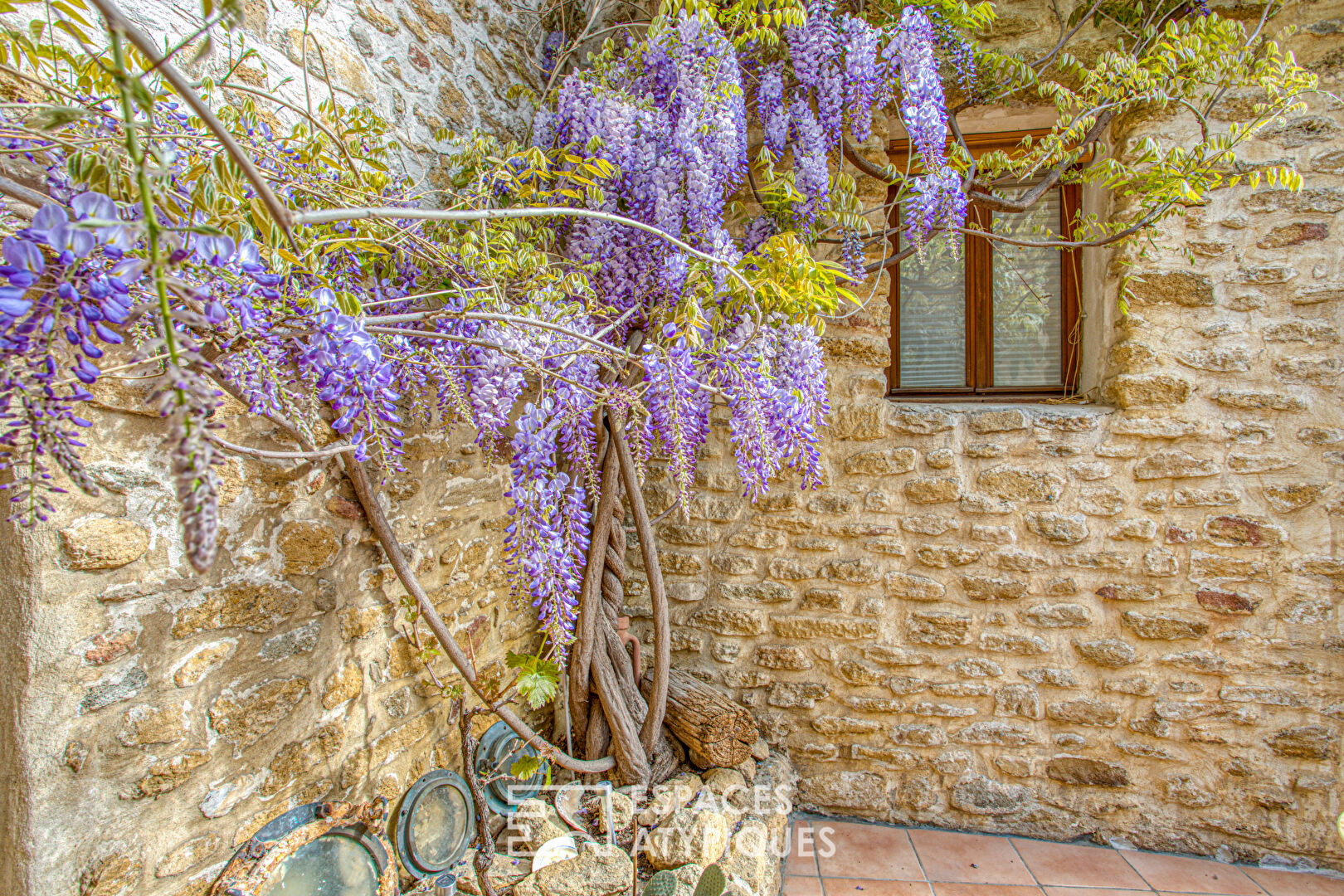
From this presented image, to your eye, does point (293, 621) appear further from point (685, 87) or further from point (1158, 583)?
point (1158, 583)

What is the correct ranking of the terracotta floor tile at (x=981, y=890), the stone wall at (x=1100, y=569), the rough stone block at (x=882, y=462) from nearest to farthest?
1. the terracotta floor tile at (x=981, y=890)
2. the stone wall at (x=1100, y=569)
3. the rough stone block at (x=882, y=462)

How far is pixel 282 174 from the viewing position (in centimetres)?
106

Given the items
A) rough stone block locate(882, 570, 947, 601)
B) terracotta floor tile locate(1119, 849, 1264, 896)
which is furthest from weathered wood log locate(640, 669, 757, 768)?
terracotta floor tile locate(1119, 849, 1264, 896)

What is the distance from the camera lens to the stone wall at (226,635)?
91 cm

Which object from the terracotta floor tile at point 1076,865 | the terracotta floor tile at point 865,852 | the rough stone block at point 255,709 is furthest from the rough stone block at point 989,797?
the rough stone block at point 255,709

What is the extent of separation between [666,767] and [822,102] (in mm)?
2120

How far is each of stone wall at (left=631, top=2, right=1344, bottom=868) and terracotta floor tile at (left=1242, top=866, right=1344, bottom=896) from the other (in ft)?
0.19

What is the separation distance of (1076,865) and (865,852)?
2.10 feet

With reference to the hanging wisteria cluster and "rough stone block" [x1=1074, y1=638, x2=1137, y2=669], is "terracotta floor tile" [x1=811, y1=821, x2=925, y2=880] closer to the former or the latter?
"rough stone block" [x1=1074, y1=638, x2=1137, y2=669]

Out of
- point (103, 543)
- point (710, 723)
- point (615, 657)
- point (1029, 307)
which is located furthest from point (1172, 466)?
point (103, 543)

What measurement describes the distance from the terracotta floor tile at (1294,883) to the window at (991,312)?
1605mm

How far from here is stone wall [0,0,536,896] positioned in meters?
0.91

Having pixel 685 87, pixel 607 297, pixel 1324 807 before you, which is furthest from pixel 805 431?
pixel 1324 807

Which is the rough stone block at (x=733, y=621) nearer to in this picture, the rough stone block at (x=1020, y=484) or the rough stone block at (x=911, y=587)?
the rough stone block at (x=911, y=587)
